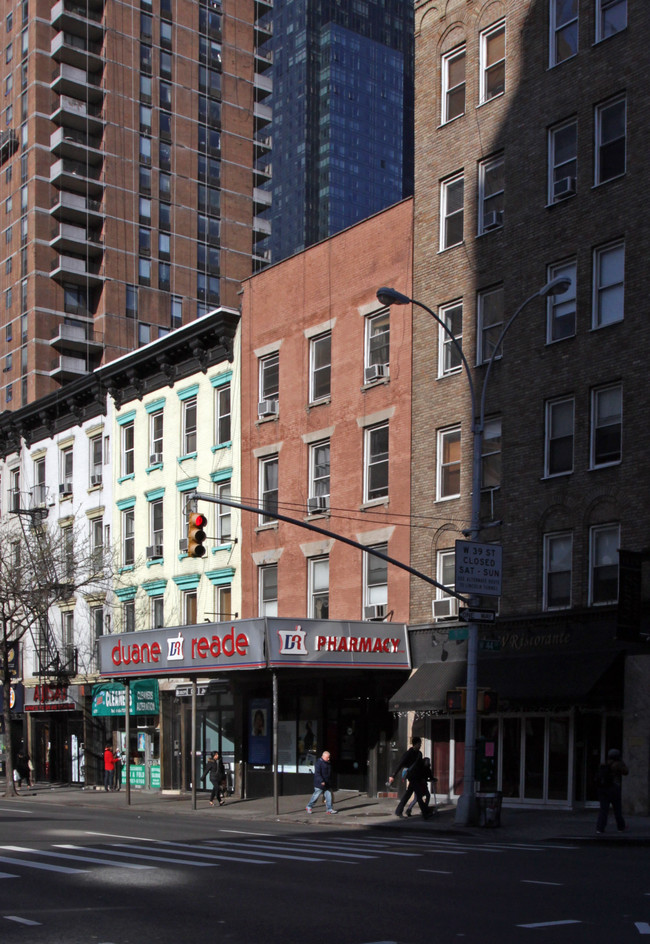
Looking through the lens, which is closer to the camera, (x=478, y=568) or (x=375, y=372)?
(x=478, y=568)

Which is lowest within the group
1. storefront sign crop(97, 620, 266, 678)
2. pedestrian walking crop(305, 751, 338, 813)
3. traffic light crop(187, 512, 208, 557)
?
pedestrian walking crop(305, 751, 338, 813)

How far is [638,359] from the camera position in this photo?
28.3 metres

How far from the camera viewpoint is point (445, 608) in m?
32.8

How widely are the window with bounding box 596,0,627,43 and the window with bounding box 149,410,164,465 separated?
2164cm

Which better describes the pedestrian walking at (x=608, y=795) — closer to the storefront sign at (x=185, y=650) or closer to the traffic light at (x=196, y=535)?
the traffic light at (x=196, y=535)

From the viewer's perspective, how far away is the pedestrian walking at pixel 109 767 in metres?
45.1

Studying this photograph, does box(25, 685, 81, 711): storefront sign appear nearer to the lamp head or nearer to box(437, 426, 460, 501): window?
box(437, 426, 460, 501): window

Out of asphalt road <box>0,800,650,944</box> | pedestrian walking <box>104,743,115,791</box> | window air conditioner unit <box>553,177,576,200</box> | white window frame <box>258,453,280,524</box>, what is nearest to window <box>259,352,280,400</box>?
white window frame <box>258,453,280,524</box>

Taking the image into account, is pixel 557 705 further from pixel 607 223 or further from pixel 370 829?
pixel 607 223

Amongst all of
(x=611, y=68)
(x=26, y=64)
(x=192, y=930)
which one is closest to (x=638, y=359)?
(x=611, y=68)

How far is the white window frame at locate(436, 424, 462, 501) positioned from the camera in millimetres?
33219

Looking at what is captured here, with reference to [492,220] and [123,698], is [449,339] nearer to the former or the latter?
[492,220]

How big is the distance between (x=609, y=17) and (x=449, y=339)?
29.3ft

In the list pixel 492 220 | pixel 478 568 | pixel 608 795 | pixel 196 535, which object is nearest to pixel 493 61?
pixel 492 220
